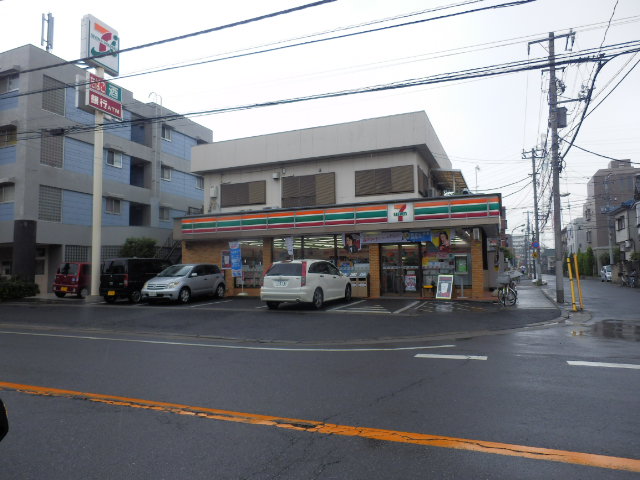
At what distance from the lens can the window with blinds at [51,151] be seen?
1009 inches

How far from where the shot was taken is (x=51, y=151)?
26125mm

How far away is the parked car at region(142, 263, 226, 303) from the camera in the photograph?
702 inches

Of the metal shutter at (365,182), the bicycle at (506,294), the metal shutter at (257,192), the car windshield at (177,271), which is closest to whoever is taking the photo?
the bicycle at (506,294)

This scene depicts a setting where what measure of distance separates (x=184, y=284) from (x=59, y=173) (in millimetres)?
14123

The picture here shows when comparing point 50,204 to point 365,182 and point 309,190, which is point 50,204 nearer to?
point 309,190

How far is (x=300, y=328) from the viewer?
38.6ft

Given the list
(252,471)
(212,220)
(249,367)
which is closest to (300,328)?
(249,367)

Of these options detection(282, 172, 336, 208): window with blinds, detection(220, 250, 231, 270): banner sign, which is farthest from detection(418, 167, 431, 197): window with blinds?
detection(220, 250, 231, 270): banner sign

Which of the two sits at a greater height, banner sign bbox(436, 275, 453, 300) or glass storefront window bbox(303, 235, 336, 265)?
glass storefront window bbox(303, 235, 336, 265)

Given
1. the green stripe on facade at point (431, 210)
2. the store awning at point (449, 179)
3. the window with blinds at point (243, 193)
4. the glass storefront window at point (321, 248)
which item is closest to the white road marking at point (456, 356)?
the green stripe on facade at point (431, 210)

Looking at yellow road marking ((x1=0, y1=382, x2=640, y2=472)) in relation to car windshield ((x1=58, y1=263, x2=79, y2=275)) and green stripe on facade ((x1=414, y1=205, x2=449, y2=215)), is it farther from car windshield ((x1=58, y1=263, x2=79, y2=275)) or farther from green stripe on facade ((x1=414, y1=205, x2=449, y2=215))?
car windshield ((x1=58, y1=263, x2=79, y2=275))

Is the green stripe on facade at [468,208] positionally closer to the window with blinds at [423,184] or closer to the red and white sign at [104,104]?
the window with blinds at [423,184]

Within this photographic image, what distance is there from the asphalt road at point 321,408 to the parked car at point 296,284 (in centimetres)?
503

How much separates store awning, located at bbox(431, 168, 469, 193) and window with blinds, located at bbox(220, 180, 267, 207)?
8922 mm
